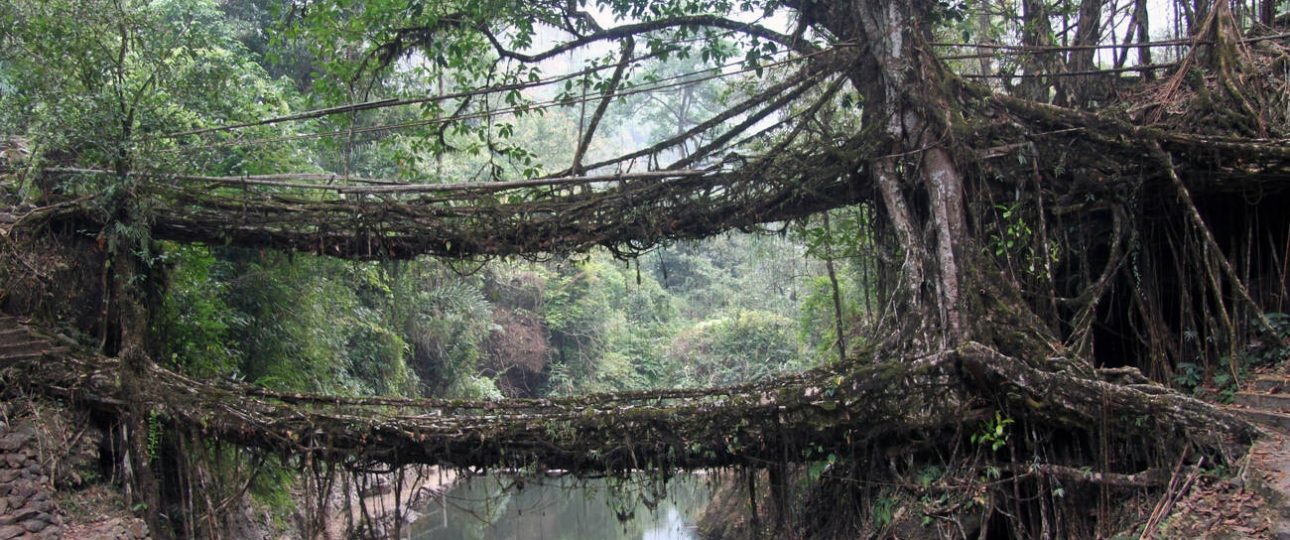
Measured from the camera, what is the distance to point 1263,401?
525 cm

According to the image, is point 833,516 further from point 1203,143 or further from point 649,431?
point 1203,143

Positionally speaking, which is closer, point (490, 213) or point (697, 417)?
point (697, 417)

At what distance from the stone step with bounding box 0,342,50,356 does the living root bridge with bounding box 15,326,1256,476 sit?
12 cm

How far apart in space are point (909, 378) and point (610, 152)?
1254 inches

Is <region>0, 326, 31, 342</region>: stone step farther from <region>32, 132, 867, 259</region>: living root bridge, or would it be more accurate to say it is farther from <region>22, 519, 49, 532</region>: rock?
<region>22, 519, 49, 532</region>: rock

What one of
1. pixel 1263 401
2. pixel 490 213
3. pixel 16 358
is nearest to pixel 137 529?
pixel 16 358

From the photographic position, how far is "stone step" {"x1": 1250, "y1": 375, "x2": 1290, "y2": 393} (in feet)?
17.4

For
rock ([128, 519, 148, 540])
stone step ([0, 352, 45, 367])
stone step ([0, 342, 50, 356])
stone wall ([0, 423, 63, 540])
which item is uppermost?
stone step ([0, 342, 50, 356])

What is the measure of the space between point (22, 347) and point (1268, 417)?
27.1 ft

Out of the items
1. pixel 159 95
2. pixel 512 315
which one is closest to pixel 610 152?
pixel 512 315

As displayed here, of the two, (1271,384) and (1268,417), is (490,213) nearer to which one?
(1268,417)

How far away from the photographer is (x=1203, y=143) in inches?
215

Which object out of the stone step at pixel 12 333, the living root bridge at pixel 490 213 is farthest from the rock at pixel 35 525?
the living root bridge at pixel 490 213

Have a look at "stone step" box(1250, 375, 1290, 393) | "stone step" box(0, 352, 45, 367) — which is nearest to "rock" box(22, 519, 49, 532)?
"stone step" box(0, 352, 45, 367)
